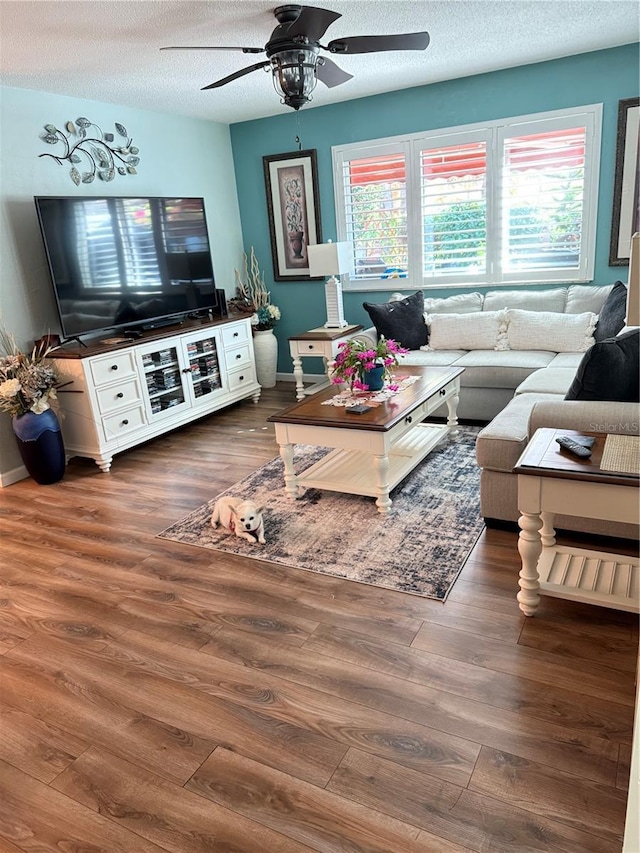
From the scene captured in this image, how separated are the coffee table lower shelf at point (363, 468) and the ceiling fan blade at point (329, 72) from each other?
208cm

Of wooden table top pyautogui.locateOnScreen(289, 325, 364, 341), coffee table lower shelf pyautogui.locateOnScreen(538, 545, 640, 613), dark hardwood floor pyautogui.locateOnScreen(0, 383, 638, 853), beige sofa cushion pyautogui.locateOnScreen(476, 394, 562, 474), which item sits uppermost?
wooden table top pyautogui.locateOnScreen(289, 325, 364, 341)

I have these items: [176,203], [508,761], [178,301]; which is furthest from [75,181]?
[508,761]

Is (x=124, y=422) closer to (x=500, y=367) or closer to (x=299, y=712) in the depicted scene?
(x=500, y=367)

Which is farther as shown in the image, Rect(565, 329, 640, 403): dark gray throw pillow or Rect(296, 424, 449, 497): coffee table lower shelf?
Rect(296, 424, 449, 497): coffee table lower shelf

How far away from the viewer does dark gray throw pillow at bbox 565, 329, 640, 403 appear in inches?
97.7

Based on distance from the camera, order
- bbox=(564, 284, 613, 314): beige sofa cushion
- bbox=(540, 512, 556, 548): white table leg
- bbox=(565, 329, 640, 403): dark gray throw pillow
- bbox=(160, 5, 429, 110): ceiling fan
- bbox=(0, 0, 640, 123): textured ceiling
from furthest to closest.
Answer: bbox=(564, 284, 613, 314): beige sofa cushion → bbox=(0, 0, 640, 123): textured ceiling → bbox=(160, 5, 429, 110): ceiling fan → bbox=(540, 512, 556, 548): white table leg → bbox=(565, 329, 640, 403): dark gray throw pillow

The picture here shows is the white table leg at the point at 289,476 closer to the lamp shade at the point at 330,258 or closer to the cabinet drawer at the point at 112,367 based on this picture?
the cabinet drawer at the point at 112,367

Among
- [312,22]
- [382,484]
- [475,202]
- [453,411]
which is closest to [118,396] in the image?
[382,484]

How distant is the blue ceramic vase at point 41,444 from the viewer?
3.88m

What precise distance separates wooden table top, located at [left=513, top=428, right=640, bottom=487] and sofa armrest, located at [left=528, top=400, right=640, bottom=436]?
0.10 metres

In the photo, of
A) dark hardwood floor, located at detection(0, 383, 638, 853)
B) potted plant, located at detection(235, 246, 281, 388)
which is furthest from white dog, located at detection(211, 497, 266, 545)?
potted plant, located at detection(235, 246, 281, 388)

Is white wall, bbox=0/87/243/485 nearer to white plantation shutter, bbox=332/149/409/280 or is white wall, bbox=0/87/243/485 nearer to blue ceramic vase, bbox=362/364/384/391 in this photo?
white plantation shutter, bbox=332/149/409/280

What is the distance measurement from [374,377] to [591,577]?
1.67 meters

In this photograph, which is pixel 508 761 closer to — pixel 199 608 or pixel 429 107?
pixel 199 608
